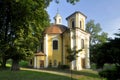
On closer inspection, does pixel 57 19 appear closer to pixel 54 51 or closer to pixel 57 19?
pixel 57 19

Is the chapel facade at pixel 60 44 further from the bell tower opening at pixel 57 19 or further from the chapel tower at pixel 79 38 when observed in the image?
the bell tower opening at pixel 57 19

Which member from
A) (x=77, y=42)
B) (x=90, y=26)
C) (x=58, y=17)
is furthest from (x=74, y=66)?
(x=90, y=26)

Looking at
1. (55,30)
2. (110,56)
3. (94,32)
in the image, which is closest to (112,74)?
(110,56)

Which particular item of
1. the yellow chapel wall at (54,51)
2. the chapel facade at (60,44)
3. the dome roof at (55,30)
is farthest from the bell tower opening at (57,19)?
the yellow chapel wall at (54,51)

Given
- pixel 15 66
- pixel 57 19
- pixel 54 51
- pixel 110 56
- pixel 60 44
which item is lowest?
pixel 15 66

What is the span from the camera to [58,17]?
58.8 meters

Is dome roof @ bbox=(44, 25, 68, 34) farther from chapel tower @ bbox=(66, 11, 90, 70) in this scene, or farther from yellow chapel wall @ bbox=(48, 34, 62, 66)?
chapel tower @ bbox=(66, 11, 90, 70)

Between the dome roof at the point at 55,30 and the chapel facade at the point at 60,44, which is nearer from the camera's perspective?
the chapel facade at the point at 60,44

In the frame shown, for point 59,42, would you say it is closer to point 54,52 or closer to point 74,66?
point 54,52

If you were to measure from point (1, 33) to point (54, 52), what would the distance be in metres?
26.4

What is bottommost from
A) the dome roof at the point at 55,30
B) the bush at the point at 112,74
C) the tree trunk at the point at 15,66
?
the bush at the point at 112,74

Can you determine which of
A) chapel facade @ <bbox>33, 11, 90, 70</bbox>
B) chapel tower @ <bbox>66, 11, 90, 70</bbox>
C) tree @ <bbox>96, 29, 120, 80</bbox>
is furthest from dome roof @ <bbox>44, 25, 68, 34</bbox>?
tree @ <bbox>96, 29, 120, 80</bbox>

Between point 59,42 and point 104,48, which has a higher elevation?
point 59,42

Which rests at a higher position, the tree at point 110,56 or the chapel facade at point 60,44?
the chapel facade at point 60,44
